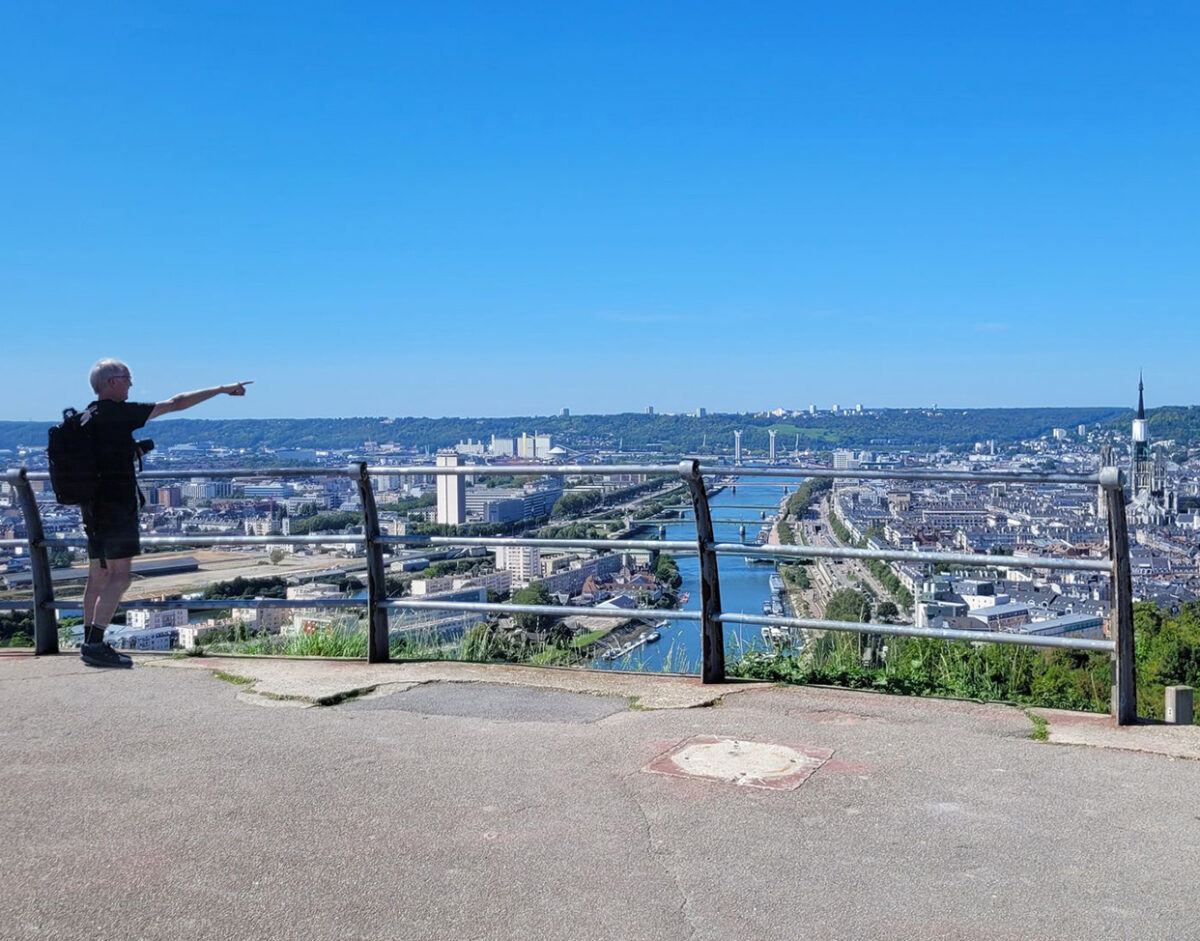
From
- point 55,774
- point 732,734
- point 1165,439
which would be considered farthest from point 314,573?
point 1165,439

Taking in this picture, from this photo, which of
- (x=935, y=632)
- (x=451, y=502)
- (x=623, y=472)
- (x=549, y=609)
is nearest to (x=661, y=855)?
(x=935, y=632)

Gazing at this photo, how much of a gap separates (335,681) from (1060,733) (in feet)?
12.5

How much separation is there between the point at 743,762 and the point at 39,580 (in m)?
5.30

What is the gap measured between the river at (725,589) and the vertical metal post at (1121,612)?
5.36 feet

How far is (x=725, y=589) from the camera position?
277 inches

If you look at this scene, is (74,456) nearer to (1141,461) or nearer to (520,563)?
(520,563)

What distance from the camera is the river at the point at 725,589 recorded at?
654 cm

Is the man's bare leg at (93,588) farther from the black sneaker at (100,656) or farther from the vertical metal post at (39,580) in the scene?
the vertical metal post at (39,580)

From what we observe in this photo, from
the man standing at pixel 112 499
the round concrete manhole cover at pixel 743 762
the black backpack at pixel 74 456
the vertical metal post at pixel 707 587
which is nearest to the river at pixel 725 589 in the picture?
the vertical metal post at pixel 707 587

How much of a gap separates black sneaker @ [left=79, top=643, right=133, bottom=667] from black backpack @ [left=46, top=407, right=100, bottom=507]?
95 centimetres

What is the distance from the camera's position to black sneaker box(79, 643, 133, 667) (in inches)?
278

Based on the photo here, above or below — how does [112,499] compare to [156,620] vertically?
above

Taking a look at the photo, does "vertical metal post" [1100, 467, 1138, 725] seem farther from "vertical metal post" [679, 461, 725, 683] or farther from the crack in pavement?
the crack in pavement

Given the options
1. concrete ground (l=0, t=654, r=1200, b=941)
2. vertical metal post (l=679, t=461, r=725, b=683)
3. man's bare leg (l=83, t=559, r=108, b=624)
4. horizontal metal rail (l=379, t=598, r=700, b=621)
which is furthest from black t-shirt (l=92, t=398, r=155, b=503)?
vertical metal post (l=679, t=461, r=725, b=683)
